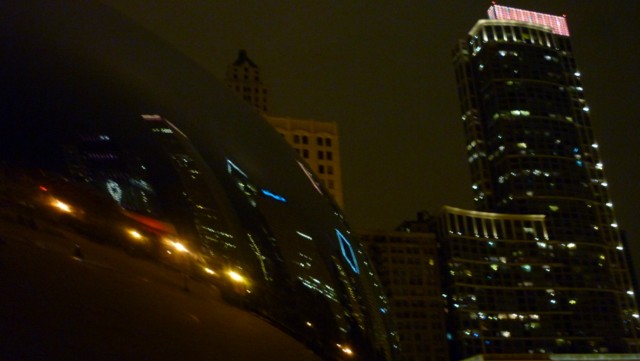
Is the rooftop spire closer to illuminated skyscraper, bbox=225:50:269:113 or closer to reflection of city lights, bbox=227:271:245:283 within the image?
illuminated skyscraper, bbox=225:50:269:113

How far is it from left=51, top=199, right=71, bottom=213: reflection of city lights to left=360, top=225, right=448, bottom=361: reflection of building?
98096mm

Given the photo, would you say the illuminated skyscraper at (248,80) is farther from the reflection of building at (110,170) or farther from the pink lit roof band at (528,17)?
the reflection of building at (110,170)

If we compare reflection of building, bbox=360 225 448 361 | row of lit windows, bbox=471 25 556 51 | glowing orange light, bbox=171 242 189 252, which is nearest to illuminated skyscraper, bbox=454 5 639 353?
row of lit windows, bbox=471 25 556 51

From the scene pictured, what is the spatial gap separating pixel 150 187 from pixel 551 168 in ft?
409

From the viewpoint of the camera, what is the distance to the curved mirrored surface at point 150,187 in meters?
1.69

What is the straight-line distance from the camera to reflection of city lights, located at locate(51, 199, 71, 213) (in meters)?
1.69

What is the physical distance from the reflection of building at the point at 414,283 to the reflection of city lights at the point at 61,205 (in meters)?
98.1

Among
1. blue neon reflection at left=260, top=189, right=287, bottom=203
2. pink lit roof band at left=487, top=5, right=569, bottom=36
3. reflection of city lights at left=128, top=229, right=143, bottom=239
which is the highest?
pink lit roof band at left=487, top=5, right=569, bottom=36

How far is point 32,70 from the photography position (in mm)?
1855

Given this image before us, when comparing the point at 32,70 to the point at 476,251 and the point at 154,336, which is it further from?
the point at 476,251

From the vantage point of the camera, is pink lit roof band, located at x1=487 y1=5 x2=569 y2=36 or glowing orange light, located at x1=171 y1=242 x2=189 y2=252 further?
pink lit roof band, located at x1=487 y1=5 x2=569 y2=36

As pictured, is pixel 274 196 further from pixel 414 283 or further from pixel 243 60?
pixel 243 60

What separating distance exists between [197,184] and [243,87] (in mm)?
117967

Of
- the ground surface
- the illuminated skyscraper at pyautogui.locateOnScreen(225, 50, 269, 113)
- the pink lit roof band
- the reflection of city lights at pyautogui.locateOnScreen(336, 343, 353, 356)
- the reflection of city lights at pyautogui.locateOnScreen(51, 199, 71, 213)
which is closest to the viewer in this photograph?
the ground surface
